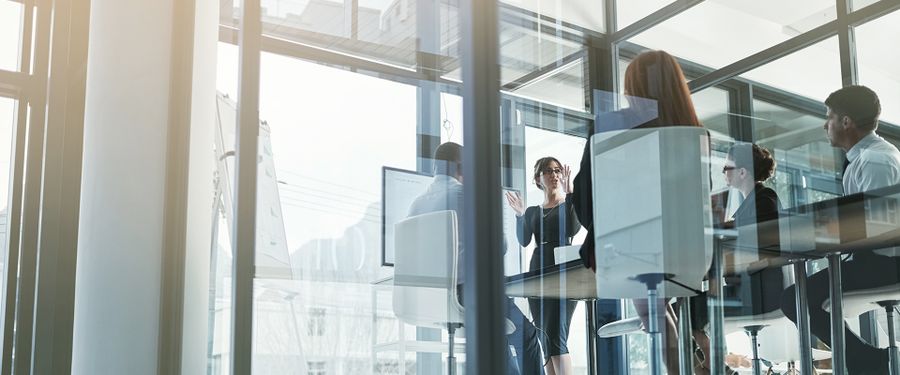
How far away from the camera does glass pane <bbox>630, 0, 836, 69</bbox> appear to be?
133 centimetres

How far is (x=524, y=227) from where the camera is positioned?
72.2 inches

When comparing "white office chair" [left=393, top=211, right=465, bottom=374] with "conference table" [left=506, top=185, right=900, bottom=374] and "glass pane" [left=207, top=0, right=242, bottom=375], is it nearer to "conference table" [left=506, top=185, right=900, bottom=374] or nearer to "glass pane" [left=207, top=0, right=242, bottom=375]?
"conference table" [left=506, top=185, right=900, bottom=374]

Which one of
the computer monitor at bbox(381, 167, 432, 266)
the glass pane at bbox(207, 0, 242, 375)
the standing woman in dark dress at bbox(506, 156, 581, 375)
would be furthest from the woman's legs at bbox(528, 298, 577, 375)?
the glass pane at bbox(207, 0, 242, 375)

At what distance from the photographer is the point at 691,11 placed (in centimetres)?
154

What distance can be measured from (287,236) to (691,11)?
1693 mm

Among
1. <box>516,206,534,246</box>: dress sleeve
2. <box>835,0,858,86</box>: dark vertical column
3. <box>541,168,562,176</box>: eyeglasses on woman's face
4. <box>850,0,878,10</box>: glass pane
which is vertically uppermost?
<box>850,0,878,10</box>: glass pane

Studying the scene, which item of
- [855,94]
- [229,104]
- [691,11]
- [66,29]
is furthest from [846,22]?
[66,29]

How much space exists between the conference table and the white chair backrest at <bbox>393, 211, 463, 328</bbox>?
23.8 inches

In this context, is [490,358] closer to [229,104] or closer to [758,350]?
[758,350]

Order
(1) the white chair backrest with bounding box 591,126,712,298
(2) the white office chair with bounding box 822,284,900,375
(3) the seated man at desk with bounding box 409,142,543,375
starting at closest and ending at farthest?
(2) the white office chair with bounding box 822,284,900,375 < (1) the white chair backrest with bounding box 591,126,712,298 < (3) the seated man at desk with bounding box 409,142,543,375

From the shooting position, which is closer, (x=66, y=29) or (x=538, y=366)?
(x=538, y=366)

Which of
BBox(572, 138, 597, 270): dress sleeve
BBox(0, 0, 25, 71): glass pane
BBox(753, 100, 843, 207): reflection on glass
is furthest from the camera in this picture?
BBox(0, 0, 25, 71): glass pane

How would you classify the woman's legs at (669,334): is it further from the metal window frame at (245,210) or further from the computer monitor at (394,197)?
the metal window frame at (245,210)

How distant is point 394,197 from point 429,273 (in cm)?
29
